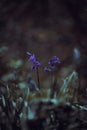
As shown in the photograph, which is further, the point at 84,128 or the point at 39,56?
the point at 39,56

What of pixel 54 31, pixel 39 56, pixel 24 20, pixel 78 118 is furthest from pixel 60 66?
pixel 78 118

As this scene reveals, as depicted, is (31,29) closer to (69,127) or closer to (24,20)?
(24,20)

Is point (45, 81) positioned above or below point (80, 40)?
below

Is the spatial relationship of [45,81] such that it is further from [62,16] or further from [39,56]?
[62,16]

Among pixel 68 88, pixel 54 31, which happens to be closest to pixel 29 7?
pixel 54 31

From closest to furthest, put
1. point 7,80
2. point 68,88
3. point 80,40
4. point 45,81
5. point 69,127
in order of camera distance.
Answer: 1. point 69,127
2. point 68,88
3. point 7,80
4. point 45,81
5. point 80,40

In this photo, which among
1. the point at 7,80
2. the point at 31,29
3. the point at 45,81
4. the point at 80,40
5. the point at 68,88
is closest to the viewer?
the point at 68,88

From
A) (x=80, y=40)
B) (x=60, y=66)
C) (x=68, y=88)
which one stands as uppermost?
(x=80, y=40)

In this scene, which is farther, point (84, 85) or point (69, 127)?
point (84, 85)

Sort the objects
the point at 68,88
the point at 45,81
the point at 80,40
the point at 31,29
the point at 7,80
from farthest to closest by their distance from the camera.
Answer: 1. the point at 31,29
2. the point at 80,40
3. the point at 45,81
4. the point at 7,80
5. the point at 68,88
